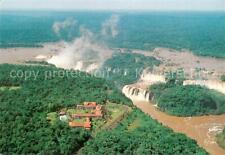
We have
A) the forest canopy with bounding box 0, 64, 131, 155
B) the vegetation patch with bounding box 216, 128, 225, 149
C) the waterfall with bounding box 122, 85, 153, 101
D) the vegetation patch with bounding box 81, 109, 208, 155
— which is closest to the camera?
the vegetation patch with bounding box 81, 109, 208, 155

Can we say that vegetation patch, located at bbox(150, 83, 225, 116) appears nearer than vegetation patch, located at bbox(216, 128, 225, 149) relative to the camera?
No

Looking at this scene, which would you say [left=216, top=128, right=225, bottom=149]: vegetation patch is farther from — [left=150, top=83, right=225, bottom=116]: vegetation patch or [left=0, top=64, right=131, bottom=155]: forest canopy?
[left=0, top=64, right=131, bottom=155]: forest canopy

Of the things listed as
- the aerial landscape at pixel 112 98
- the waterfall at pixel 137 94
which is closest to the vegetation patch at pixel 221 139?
the aerial landscape at pixel 112 98

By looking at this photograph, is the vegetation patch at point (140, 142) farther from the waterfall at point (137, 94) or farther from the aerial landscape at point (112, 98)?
the waterfall at point (137, 94)

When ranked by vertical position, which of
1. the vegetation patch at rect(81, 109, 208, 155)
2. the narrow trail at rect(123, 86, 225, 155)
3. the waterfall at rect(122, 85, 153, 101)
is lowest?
the narrow trail at rect(123, 86, 225, 155)

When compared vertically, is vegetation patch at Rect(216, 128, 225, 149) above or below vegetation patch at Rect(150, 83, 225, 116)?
below

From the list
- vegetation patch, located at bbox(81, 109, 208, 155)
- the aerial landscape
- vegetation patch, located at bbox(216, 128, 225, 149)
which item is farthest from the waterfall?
vegetation patch, located at bbox(81, 109, 208, 155)
